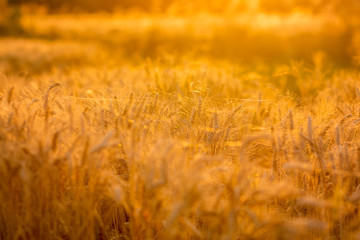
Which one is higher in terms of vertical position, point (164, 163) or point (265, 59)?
point (265, 59)

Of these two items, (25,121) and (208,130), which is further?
(208,130)

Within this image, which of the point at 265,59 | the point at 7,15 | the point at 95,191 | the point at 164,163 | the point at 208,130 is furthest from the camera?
the point at 7,15

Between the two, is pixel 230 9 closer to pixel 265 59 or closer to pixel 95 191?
pixel 265 59

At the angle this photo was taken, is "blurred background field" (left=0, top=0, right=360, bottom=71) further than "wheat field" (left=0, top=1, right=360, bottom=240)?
Yes

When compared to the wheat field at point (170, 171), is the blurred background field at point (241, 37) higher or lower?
higher

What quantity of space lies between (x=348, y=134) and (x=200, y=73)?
1.55 m

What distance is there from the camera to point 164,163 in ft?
3.63

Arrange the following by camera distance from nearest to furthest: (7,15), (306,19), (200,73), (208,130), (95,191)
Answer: (95,191) < (208,130) < (200,73) < (306,19) < (7,15)

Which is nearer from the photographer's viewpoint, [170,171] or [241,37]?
[170,171]

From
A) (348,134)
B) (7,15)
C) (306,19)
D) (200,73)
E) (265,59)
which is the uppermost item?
(7,15)

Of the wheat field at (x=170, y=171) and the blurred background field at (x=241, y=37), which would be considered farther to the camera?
the blurred background field at (x=241, y=37)

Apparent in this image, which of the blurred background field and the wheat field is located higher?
the blurred background field

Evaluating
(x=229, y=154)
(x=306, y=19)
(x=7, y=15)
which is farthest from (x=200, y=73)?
(x=7, y=15)

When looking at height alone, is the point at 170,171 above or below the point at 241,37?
below
